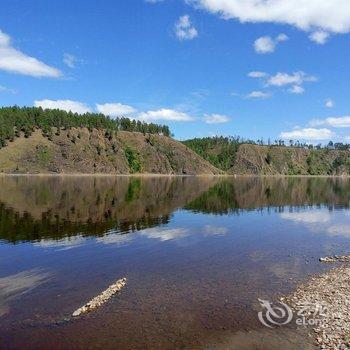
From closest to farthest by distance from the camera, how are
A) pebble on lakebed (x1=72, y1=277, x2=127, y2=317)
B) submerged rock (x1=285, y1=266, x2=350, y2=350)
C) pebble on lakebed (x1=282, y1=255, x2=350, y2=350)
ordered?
pebble on lakebed (x1=282, y1=255, x2=350, y2=350)
submerged rock (x1=285, y1=266, x2=350, y2=350)
pebble on lakebed (x1=72, y1=277, x2=127, y2=317)

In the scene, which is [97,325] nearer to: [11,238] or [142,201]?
[11,238]

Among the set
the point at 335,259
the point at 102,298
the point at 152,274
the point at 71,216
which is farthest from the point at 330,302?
the point at 71,216

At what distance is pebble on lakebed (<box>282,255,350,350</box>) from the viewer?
25500mm

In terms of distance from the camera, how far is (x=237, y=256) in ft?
164

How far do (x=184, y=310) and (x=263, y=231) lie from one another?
4236 cm

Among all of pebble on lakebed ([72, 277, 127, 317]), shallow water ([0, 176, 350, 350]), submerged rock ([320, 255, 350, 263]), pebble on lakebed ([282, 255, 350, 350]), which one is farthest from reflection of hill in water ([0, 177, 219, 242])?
pebble on lakebed ([282, 255, 350, 350])

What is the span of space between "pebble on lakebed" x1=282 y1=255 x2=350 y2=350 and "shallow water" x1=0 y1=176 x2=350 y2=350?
1493 millimetres

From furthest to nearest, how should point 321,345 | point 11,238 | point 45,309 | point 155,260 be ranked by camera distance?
point 11,238, point 155,260, point 45,309, point 321,345

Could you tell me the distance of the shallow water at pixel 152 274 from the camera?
26.5 meters

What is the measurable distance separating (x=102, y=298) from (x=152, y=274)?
29.3 feet

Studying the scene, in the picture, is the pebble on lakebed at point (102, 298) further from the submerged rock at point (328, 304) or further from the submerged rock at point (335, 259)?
the submerged rock at point (335, 259)

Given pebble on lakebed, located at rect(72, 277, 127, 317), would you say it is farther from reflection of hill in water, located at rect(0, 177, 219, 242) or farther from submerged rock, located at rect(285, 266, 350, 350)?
reflection of hill in water, located at rect(0, 177, 219, 242)

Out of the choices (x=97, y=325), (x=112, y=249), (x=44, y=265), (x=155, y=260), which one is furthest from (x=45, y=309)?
(x=112, y=249)

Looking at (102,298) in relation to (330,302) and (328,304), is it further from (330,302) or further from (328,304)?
(330,302)
